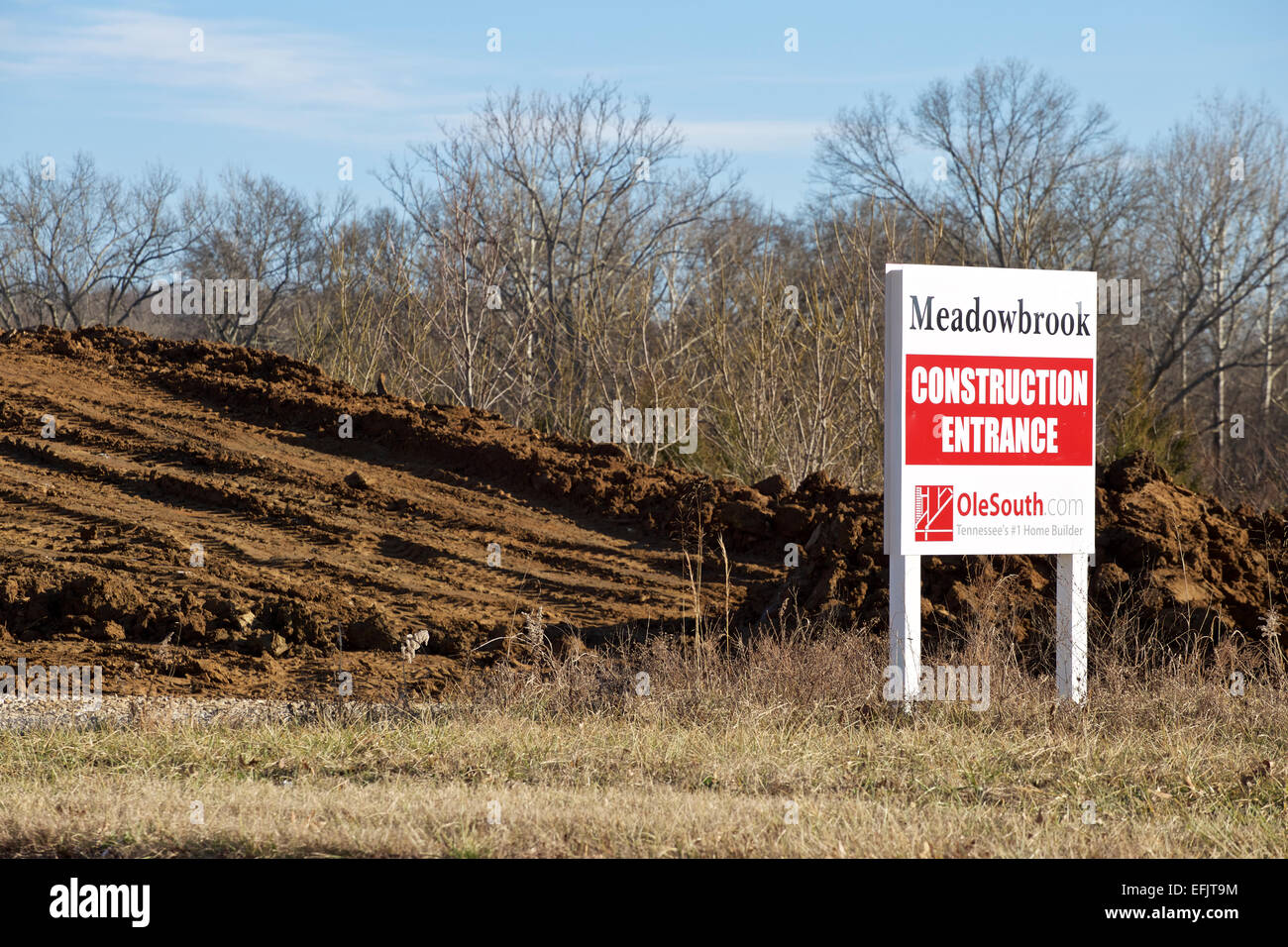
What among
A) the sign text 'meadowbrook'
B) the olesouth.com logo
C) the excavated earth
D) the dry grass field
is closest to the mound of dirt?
the excavated earth

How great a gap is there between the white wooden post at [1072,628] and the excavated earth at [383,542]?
2.27 feet

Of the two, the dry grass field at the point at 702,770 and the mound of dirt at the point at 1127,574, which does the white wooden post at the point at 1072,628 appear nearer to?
the dry grass field at the point at 702,770

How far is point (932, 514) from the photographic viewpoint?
6.21 m

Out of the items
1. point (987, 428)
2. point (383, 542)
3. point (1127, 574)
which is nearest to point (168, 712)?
point (383, 542)

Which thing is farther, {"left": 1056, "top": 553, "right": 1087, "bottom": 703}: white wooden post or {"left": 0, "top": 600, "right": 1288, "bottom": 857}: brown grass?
{"left": 1056, "top": 553, "right": 1087, "bottom": 703}: white wooden post

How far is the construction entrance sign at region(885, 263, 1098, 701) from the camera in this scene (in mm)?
6188

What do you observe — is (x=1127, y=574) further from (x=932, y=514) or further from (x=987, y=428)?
(x=932, y=514)

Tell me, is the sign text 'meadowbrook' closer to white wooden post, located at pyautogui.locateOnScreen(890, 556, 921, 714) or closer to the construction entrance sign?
the construction entrance sign

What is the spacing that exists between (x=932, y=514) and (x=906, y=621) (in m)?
0.61

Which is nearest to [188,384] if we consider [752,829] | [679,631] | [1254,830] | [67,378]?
[67,378]

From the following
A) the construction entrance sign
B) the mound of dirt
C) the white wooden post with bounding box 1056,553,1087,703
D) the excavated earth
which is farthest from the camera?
the excavated earth

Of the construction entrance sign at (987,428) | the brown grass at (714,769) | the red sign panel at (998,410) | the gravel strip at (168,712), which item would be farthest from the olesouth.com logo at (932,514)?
the gravel strip at (168,712)

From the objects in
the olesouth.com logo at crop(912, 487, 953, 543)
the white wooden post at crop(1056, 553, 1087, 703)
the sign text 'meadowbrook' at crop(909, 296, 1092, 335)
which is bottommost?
the white wooden post at crop(1056, 553, 1087, 703)

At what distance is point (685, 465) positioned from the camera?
1549 cm
